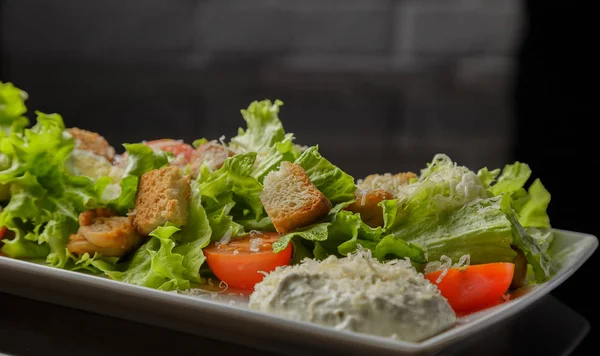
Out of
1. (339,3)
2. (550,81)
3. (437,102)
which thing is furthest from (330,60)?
(550,81)

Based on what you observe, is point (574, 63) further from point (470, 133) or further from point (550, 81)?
point (470, 133)

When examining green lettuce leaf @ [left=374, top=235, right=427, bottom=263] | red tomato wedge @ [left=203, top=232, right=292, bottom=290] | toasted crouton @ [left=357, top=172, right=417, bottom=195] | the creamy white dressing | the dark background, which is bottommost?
the dark background

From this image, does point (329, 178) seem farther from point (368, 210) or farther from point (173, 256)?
point (173, 256)

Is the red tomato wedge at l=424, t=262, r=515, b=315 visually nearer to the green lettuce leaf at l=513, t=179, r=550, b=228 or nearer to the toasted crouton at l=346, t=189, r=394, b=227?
the toasted crouton at l=346, t=189, r=394, b=227

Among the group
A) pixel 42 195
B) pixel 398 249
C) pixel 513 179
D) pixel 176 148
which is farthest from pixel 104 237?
pixel 513 179

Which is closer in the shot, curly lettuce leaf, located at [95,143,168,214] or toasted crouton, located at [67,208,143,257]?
toasted crouton, located at [67,208,143,257]

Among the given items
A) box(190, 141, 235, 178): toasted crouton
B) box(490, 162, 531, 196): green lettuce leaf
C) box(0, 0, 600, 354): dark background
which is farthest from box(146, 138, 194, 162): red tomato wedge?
box(0, 0, 600, 354): dark background

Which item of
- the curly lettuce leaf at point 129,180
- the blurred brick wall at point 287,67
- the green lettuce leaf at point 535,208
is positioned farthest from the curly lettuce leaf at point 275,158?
the blurred brick wall at point 287,67
